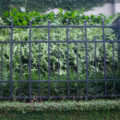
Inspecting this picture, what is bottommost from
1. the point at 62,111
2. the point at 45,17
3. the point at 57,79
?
the point at 62,111

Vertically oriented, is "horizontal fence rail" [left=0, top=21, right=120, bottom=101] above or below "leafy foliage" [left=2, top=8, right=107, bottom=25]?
below

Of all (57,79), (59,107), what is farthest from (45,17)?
(59,107)

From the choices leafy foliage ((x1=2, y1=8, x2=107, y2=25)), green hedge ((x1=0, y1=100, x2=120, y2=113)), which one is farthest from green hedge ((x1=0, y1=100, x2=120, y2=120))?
leafy foliage ((x1=2, y1=8, x2=107, y2=25))

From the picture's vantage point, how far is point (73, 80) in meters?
3.79

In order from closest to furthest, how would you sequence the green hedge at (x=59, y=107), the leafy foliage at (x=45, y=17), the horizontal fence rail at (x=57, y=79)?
the green hedge at (x=59, y=107)
the horizontal fence rail at (x=57, y=79)
the leafy foliage at (x=45, y=17)

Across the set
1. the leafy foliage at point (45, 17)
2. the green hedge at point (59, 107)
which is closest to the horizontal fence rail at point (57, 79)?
the green hedge at point (59, 107)

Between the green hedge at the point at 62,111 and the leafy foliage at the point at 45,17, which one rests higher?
the leafy foliage at the point at 45,17

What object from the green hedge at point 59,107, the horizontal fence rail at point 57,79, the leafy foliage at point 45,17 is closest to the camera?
the green hedge at point 59,107

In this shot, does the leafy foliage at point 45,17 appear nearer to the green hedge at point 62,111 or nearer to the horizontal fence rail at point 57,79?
the horizontal fence rail at point 57,79

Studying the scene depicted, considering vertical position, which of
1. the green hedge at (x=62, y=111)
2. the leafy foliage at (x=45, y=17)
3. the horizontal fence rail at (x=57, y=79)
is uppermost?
the leafy foliage at (x=45, y=17)

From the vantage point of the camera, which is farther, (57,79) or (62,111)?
(57,79)

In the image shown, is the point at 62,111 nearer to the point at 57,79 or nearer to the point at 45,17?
the point at 57,79

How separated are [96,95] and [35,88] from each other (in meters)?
1.32

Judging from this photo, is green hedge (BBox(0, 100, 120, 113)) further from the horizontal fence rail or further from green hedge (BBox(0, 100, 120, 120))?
the horizontal fence rail
